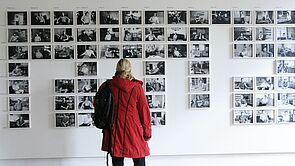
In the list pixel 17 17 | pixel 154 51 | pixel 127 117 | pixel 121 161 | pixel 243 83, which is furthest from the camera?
pixel 243 83

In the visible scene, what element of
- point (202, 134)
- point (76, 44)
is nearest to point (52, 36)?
point (76, 44)

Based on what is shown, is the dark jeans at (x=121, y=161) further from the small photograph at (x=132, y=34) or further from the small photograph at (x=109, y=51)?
the small photograph at (x=132, y=34)

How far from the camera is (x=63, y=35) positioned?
4.93 metres

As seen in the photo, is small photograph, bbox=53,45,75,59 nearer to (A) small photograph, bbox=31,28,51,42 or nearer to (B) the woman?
(A) small photograph, bbox=31,28,51,42

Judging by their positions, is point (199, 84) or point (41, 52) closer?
point (41, 52)

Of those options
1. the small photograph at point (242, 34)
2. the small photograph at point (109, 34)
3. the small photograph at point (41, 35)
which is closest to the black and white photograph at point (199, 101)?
the small photograph at point (242, 34)

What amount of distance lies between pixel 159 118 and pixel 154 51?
80 centimetres

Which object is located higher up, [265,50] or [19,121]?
[265,50]

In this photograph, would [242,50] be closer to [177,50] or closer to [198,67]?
[198,67]

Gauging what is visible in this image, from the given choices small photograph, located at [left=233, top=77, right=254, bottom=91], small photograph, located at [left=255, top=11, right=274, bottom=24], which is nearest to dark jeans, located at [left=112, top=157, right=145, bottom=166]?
small photograph, located at [left=233, top=77, right=254, bottom=91]

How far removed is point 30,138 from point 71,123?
0.51m

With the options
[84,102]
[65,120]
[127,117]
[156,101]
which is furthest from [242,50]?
[65,120]

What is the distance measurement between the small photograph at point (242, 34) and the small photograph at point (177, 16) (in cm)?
63

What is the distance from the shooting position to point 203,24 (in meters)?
5.04
